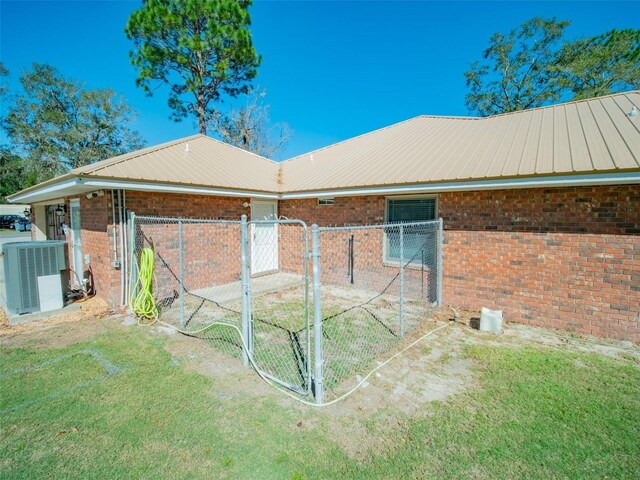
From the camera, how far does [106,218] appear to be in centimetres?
643

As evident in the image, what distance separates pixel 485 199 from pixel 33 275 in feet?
29.7

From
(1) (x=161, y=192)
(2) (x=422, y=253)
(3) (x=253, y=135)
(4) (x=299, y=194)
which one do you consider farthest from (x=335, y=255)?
(3) (x=253, y=135)

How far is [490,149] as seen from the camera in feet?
22.5

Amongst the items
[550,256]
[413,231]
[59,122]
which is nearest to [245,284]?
[413,231]

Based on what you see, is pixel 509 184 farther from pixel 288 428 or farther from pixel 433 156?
pixel 288 428

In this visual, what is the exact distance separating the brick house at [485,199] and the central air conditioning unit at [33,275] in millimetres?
785

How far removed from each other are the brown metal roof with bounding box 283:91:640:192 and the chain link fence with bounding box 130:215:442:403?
4.46 ft

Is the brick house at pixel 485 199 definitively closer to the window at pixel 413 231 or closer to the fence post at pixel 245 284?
the window at pixel 413 231

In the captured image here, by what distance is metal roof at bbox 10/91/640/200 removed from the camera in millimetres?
5489

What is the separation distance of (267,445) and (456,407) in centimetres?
199

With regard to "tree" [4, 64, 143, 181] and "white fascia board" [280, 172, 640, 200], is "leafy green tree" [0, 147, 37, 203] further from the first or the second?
"white fascia board" [280, 172, 640, 200]

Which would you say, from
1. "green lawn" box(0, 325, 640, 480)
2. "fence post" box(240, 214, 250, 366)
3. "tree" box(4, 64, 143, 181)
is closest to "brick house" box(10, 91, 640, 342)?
"green lawn" box(0, 325, 640, 480)

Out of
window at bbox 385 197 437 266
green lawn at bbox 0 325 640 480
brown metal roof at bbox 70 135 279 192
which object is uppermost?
brown metal roof at bbox 70 135 279 192

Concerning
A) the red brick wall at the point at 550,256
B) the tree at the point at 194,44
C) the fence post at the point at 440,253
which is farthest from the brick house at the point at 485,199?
the tree at the point at 194,44
